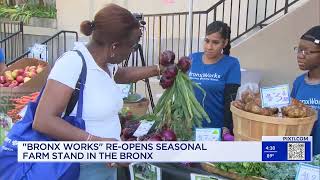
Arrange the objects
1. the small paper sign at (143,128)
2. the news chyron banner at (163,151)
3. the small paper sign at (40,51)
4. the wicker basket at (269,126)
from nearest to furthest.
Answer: the news chyron banner at (163,151), the wicker basket at (269,126), the small paper sign at (143,128), the small paper sign at (40,51)

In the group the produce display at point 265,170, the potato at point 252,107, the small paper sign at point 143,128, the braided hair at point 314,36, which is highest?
the braided hair at point 314,36

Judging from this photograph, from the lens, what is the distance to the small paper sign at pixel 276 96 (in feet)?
6.57

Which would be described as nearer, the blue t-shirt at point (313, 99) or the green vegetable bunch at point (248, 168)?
the green vegetable bunch at point (248, 168)

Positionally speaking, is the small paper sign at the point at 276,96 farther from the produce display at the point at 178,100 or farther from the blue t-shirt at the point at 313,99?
the blue t-shirt at the point at 313,99

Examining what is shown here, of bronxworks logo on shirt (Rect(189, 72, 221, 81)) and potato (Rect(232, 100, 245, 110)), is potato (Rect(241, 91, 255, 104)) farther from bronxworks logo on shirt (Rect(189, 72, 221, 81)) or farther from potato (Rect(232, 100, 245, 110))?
bronxworks logo on shirt (Rect(189, 72, 221, 81))

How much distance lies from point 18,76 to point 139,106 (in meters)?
1.17

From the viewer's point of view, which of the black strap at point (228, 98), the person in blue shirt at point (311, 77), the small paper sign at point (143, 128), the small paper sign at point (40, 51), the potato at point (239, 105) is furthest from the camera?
the small paper sign at point (40, 51)

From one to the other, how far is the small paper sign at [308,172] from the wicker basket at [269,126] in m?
0.18

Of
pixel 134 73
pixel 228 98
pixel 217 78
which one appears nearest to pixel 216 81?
pixel 217 78

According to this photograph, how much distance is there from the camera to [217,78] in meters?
2.91

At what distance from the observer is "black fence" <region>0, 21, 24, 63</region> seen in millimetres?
3770

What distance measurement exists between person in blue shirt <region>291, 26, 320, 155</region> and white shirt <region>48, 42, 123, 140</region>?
116 centimetres

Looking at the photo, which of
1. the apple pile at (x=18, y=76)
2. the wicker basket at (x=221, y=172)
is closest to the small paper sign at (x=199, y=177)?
the wicker basket at (x=221, y=172)

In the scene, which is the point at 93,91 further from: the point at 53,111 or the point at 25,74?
the point at 25,74
